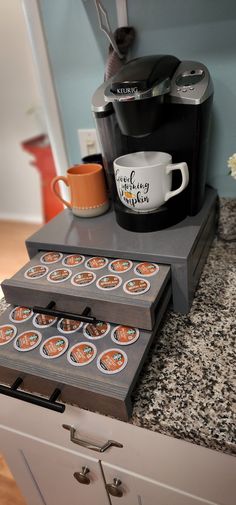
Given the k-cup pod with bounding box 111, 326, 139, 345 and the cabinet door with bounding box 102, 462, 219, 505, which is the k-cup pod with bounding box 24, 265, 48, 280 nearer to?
the k-cup pod with bounding box 111, 326, 139, 345

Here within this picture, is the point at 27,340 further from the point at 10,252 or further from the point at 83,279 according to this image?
the point at 10,252

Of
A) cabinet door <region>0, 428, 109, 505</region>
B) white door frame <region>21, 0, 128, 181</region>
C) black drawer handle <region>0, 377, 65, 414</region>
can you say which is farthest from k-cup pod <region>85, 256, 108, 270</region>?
white door frame <region>21, 0, 128, 181</region>

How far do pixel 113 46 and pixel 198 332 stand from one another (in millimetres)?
617

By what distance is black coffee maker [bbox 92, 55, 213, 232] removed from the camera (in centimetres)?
60

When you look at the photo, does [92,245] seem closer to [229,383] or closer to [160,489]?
[229,383]

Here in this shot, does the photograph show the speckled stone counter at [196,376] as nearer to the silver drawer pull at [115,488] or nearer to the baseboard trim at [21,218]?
the silver drawer pull at [115,488]

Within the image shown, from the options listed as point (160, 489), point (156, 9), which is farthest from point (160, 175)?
point (160, 489)

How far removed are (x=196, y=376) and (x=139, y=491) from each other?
0.27 meters

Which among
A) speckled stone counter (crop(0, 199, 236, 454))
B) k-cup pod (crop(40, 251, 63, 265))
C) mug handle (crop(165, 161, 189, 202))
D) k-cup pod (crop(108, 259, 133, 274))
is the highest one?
mug handle (crop(165, 161, 189, 202))

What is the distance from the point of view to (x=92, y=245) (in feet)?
2.23

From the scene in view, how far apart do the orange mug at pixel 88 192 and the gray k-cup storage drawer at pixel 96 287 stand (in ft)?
0.47

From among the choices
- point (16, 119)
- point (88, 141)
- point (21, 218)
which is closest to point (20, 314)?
point (88, 141)

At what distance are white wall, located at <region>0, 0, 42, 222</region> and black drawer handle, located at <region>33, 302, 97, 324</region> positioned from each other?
2.24 metres

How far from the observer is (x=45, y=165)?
254 cm
